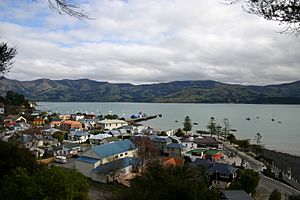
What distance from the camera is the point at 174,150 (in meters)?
24.6

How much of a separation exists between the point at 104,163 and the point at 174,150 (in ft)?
28.7

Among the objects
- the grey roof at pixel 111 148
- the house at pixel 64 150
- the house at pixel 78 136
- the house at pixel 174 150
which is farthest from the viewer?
the house at pixel 78 136

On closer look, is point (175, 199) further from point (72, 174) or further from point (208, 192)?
point (72, 174)

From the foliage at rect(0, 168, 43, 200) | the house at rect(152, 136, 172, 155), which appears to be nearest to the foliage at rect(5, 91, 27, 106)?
the house at rect(152, 136, 172, 155)

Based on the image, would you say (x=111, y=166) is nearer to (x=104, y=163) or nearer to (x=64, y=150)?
(x=104, y=163)

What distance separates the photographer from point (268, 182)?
17672mm

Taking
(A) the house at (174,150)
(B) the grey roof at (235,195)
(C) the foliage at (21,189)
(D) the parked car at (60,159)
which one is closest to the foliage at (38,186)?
(C) the foliage at (21,189)

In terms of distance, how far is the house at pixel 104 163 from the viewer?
52.1 feet

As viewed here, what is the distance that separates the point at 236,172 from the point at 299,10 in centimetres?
1516

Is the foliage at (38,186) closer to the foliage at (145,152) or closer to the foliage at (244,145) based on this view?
the foliage at (145,152)

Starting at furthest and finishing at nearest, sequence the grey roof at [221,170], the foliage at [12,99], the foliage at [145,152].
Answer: the foliage at [12,99] → the foliage at [145,152] → the grey roof at [221,170]

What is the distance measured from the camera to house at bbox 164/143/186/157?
2447 centimetres

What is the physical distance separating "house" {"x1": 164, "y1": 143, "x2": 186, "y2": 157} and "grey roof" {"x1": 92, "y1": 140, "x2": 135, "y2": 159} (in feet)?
13.9

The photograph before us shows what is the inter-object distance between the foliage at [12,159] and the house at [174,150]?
1622 centimetres
